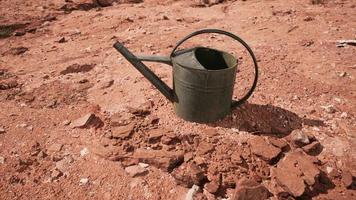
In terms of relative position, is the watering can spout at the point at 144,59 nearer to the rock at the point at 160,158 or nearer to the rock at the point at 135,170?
the rock at the point at 160,158

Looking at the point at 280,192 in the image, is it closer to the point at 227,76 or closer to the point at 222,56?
the point at 227,76

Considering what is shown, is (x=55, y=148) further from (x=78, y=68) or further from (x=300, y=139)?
(x=300, y=139)

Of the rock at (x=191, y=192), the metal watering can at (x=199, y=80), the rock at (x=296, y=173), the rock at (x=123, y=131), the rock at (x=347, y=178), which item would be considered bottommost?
the rock at (x=347, y=178)

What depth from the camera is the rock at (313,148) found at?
2.69 m

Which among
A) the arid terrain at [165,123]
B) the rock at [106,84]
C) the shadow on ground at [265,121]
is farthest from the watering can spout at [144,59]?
the rock at [106,84]

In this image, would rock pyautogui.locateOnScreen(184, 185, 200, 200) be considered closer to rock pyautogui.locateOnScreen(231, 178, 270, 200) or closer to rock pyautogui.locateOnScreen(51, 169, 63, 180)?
rock pyautogui.locateOnScreen(231, 178, 270, 200)

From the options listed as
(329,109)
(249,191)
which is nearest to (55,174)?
(249,191)

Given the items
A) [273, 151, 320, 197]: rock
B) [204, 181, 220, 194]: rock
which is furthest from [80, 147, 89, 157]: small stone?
[273, 151, 320, 197]: rock

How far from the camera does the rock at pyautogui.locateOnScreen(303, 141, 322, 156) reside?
2.69m

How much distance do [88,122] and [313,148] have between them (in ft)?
6.15

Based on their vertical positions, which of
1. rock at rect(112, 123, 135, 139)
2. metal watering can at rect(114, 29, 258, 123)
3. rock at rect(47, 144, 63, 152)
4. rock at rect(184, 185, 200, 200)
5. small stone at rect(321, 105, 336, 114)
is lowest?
rock at rect(184, 185, 200, 200)

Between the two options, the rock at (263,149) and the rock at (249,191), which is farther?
the rock at (263,149)

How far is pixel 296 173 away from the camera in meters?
2.43

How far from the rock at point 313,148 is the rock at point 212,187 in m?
0.82
